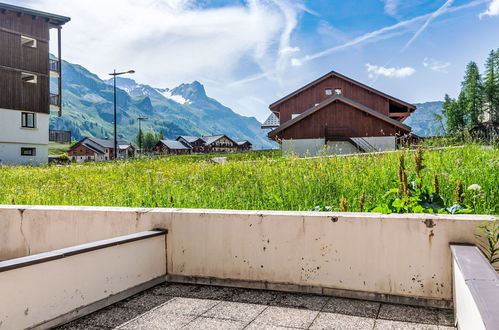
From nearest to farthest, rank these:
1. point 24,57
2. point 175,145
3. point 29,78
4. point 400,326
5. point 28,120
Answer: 1. point 400,326
2. point 24,57
3. point 29,78
4. point 28,120
5. point 175,145

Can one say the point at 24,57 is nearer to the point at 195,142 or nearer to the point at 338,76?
the point at 338,76

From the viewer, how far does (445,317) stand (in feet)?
12.0

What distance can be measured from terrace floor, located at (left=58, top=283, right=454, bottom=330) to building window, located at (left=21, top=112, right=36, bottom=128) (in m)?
36.2

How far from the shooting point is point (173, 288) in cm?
471

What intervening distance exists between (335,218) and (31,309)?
3063 mm

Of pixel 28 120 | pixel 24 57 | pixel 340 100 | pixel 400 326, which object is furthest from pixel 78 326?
pixel 28 120

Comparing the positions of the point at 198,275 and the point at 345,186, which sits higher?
the point at 345,186

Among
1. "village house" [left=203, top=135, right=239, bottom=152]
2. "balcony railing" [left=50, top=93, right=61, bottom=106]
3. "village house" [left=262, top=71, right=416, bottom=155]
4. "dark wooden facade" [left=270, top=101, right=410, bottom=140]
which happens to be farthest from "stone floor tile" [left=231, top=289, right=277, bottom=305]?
"village house" [left=203, top=135, right=239, bottom=152]

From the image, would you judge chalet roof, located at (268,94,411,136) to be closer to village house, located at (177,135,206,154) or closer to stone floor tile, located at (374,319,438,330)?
stone floor tile, located at (374,319,438,330)

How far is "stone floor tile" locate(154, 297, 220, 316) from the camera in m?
3.94

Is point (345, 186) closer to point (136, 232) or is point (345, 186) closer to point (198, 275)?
point (198, 275)

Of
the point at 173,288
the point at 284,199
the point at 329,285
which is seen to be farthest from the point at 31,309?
the point at 284,199

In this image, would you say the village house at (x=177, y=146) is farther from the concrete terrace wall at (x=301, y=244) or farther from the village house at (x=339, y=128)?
the concrete terrace wall at (x=301, y=244)

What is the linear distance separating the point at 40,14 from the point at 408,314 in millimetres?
39485
